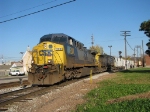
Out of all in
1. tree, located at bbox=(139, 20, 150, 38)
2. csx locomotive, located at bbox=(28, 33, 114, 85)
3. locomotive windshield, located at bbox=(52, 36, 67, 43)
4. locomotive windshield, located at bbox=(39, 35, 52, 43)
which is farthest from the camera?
tree, located at bbox=(139, 20, 150, 38)

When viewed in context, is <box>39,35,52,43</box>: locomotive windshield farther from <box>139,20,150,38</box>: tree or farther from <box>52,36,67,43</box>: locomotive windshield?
<box>139,20,150,38</box>: tree

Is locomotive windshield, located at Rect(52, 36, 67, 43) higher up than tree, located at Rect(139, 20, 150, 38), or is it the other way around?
tree, located at Rect(139, 20, 150, 38)

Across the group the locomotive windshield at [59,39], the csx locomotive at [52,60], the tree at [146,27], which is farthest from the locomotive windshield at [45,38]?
the tree at [146,27]

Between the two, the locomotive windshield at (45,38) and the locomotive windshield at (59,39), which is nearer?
the locomotive windshield at (59,39)

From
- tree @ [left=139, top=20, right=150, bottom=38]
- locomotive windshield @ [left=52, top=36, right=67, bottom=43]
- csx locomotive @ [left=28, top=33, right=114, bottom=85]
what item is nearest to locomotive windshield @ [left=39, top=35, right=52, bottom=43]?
csx locomotive @ [left=28, top=33, right=114, bottom=85]

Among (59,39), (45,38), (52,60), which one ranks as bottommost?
(52,60)

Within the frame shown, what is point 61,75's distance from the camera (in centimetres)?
1609

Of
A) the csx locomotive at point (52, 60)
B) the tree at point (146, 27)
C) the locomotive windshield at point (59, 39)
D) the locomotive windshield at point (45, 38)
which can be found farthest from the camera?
the tree at point (146, 27)

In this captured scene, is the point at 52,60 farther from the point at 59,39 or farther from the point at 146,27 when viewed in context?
the point at 146,27

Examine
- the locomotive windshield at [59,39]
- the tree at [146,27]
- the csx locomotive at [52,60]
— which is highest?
the tree at [146,27]

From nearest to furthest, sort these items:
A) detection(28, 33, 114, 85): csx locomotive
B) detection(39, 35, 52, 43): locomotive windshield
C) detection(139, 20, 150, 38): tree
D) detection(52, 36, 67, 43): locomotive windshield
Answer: detection(28, 33, 114, 85): csx locomotive, detection(52, 36, 67, 43): locomotive windshield, detection(39, 35, 52, 43): locomotive windshield, detection(139, 20, 150, 38): tree

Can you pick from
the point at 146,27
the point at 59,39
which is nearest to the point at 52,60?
the point at 59,39

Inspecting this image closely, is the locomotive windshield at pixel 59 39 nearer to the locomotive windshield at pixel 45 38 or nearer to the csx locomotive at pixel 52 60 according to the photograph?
the csx locomotive at pixel 52 60

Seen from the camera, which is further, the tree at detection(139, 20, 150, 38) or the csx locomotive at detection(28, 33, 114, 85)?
the tree at detection(139, 20, 150, 38)
